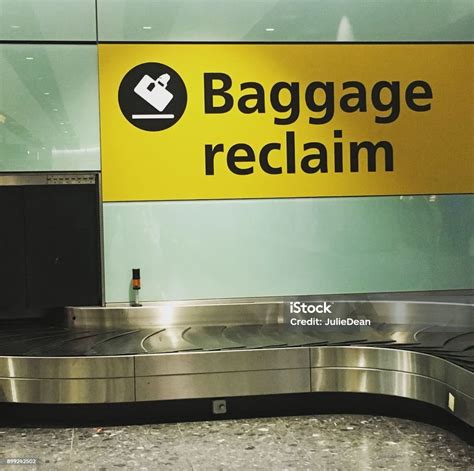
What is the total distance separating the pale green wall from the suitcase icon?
320mm

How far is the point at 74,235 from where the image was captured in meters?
6.44

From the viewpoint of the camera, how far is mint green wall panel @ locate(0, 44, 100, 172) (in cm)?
629

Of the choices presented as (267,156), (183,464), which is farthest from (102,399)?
(267,156)

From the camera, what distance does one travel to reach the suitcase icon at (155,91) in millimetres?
6410

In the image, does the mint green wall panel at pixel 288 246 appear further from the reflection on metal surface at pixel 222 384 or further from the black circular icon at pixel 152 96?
the reflection on metal surface at pixel 222 384

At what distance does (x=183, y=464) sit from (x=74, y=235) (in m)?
2.57

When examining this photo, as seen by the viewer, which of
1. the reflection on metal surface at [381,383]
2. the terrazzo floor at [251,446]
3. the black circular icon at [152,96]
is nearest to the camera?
the terrazzo floor at [251,446]

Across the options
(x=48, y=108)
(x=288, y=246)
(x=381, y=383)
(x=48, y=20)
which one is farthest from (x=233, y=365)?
(x=48, y=20)

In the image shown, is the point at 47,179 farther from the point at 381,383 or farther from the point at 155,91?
the point at 381,383

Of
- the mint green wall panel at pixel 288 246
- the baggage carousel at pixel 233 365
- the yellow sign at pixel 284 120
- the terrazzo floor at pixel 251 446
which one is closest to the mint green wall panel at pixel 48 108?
the yellow sign at pixel 284 120

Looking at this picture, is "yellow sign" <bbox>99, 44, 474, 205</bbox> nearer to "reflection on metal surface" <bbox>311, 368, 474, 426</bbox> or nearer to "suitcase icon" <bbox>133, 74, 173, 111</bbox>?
"suitcase icon" <bbox>133, 74, 173, 111</bbox>

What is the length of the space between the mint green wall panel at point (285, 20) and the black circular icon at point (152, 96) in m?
0.27

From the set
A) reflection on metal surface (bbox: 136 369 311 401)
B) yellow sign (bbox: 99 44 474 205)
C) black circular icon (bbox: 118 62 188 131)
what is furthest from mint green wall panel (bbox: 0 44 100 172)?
reflection on metal surface (bbox: 136 369 311 401)

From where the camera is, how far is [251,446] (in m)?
4.70
